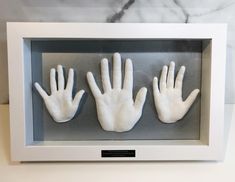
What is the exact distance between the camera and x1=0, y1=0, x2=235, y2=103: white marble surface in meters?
0.84

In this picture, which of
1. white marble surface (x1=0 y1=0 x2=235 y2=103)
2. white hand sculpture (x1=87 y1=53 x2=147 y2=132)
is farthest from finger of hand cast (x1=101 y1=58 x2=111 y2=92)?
white marble surface (x1=0 y1=0 x2=235 y2=103)

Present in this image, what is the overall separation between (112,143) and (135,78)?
16cm

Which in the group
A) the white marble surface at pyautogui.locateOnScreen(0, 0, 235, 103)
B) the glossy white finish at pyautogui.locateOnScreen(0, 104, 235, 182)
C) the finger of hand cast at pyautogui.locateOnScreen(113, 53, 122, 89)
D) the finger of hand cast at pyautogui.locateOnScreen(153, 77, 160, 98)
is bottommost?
the glossy white finish at pyautogui.locateOnScreen(0, 104, 235, 182)

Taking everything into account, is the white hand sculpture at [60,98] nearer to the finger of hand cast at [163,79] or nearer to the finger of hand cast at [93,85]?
the finger of hand cast at [93,85]

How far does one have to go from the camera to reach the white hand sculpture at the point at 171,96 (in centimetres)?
83

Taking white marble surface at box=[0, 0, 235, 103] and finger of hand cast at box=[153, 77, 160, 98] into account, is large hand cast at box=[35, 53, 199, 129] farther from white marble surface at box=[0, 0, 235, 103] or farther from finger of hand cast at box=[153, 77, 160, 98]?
white marble surface at box=[0, 0, 235, 103]

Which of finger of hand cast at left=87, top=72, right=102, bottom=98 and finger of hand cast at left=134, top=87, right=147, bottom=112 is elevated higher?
finger of hand cast at left=87, top=72, right=102, bottom=98

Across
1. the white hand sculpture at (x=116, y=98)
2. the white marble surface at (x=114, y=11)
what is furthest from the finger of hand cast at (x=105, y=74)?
the white marble surface at (x=114, y=11)

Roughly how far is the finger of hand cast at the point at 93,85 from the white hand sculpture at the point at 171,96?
0.44 feet

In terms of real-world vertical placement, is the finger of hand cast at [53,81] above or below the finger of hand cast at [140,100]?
above

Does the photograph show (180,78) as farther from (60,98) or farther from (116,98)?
(60,98)

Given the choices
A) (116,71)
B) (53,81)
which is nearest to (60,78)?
(53,81)

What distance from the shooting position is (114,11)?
0.85 metres

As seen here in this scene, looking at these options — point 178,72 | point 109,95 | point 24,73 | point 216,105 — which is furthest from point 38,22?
point 216,105
